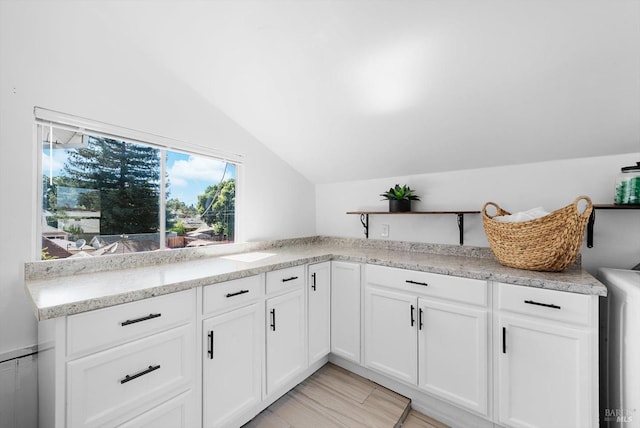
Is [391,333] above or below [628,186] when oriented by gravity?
below

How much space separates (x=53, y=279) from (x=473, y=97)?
2.42 meters

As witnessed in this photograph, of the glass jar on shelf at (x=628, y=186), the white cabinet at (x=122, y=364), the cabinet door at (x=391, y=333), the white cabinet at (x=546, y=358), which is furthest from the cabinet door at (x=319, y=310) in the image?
the glass jar on shelf at (x=628, y=186)

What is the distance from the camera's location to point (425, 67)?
56.2 inches

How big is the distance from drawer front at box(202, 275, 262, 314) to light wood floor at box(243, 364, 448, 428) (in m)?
0.77

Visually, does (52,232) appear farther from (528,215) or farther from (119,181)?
(528,215)

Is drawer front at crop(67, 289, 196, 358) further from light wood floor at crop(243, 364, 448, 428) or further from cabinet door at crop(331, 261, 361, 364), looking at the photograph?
cabinet door at crop(331, 261, 361, 364)

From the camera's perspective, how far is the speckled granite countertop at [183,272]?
103cm

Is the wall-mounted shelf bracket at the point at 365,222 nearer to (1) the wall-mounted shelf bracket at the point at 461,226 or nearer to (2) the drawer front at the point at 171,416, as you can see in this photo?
(1) the wall-mounted shelf bracket at the point at 461,226

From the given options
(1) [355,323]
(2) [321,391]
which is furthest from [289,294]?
(2) [321,391]

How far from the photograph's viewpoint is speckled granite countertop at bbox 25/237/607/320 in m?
1.03

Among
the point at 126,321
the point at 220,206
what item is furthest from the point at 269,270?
the point at 220,206

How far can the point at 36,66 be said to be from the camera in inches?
51.5

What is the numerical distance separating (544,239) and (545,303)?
0.32 m

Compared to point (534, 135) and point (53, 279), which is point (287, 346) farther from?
point (534, 135)
